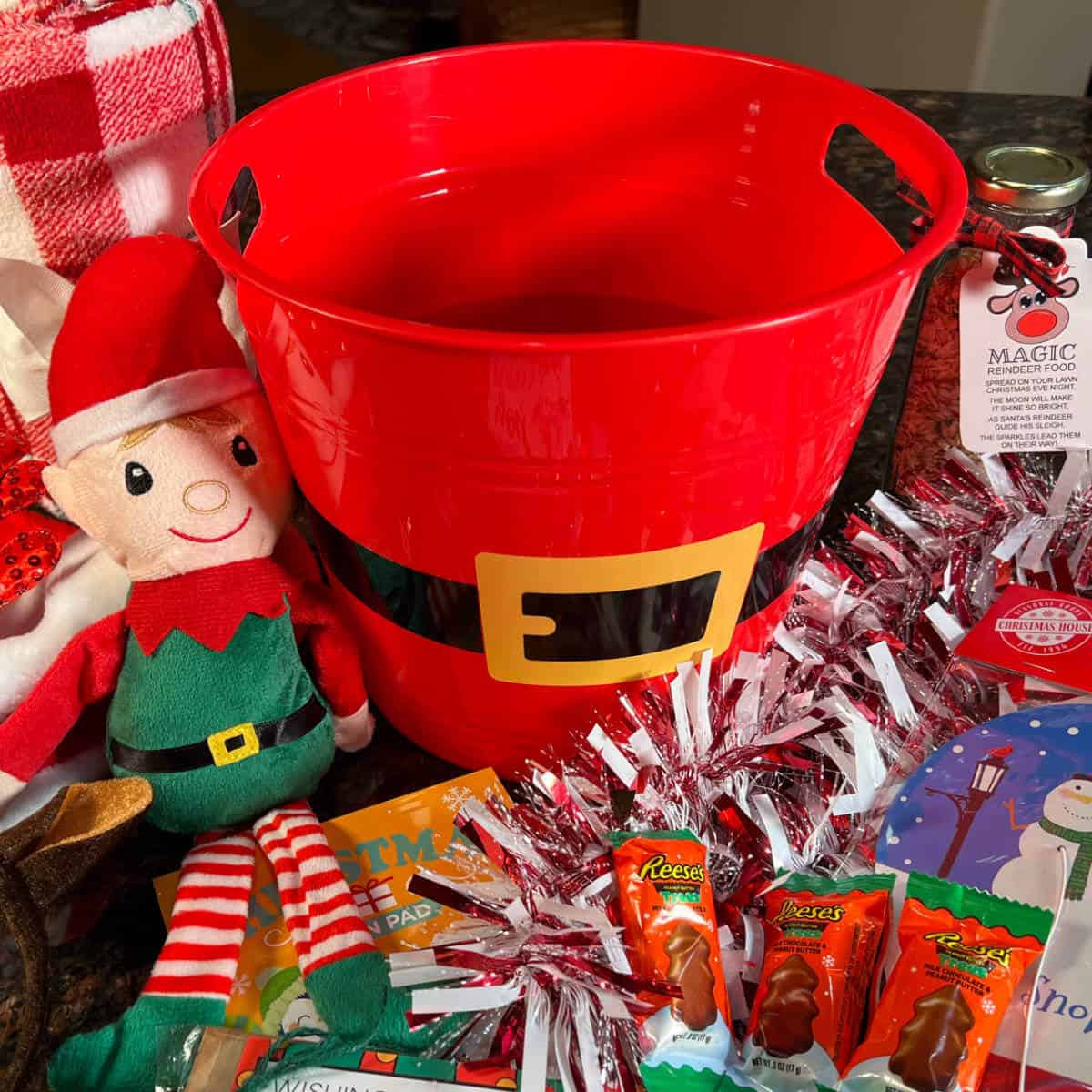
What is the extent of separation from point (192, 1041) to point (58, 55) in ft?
1.65

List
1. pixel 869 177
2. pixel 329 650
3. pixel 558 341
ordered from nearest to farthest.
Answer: pixel 558 341 < pixel 329 650 < pixel 869 177

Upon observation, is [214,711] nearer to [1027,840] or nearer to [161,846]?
[161,846]

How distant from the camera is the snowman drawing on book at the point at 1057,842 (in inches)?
20.0

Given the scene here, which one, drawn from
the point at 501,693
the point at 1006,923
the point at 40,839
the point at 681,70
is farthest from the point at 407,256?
the point at 1006,923

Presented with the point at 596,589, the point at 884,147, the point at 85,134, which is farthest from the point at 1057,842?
the point at 85,134

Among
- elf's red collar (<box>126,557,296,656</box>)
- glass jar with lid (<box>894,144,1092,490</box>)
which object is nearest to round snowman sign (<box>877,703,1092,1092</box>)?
glass jar with lid (<box>894,144,1092,490</box>)

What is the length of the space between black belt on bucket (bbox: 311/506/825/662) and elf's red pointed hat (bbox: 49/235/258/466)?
0.10m

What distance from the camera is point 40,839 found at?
0.53m

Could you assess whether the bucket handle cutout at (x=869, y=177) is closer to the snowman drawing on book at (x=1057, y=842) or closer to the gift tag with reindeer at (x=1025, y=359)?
the gift tag with reindeer at (x=1025, y=359)

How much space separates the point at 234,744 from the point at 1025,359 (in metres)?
0.50

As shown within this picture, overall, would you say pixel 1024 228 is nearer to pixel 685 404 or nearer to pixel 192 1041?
pixel 685 404

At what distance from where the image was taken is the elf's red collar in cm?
57

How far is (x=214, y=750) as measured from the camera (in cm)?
57

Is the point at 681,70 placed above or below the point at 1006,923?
above
